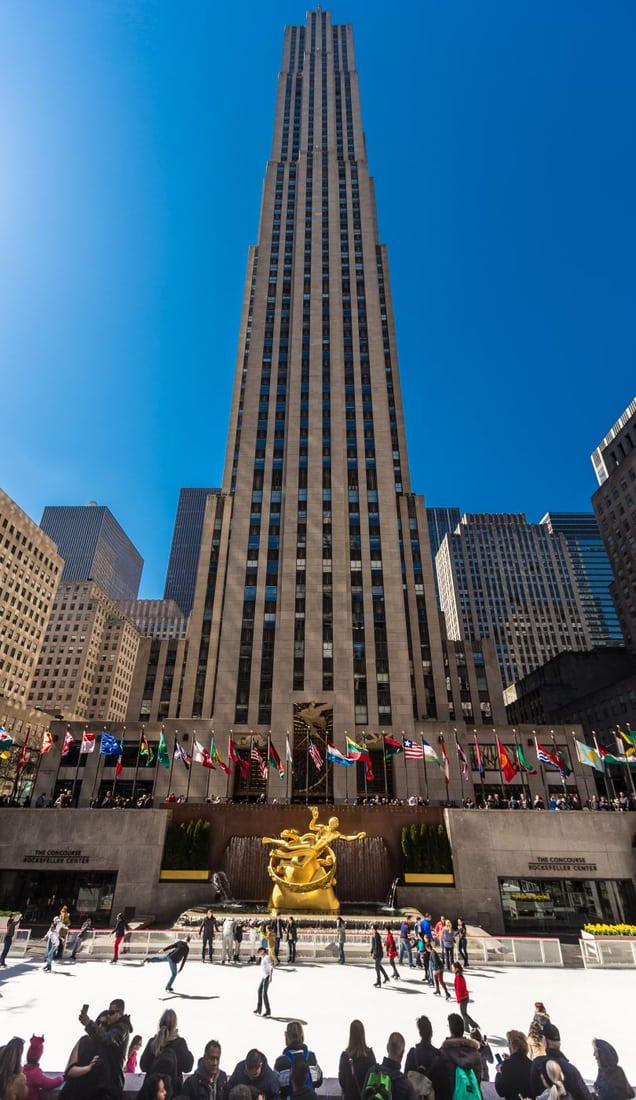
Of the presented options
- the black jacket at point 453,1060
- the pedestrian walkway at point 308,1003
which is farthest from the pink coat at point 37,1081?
the black jacket at point 453,1060

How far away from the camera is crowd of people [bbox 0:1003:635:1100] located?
8250 mm

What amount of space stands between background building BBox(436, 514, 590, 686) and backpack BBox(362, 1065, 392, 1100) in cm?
13786

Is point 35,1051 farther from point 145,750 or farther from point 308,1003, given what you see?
point 145,750

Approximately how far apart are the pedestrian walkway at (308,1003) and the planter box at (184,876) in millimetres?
13257

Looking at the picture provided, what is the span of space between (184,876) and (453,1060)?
32274mm

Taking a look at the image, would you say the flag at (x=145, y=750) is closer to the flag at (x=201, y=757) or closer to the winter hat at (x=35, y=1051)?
the flag at (x=201, y=757)

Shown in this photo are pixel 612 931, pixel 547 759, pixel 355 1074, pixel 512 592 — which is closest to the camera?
pixel 355 1074

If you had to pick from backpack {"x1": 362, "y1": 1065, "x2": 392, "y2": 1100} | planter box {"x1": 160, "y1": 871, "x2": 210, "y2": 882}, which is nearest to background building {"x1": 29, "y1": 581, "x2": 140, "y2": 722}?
planter box {"x1": 160, "y1": 871, "x2": 210, "y2": 882}

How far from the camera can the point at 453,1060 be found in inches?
340

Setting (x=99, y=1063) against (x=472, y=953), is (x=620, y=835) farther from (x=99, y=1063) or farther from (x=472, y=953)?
(x=99, y=1063)

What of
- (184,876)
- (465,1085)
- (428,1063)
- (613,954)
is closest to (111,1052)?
(428,1063)

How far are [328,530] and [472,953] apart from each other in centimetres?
4835

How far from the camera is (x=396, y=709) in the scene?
5788cm

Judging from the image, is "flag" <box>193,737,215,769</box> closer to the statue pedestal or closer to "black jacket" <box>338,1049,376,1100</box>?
the statue pedestal
